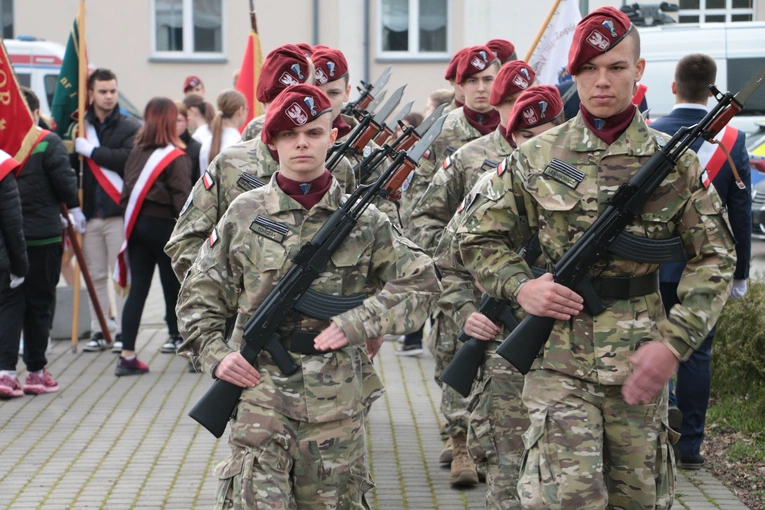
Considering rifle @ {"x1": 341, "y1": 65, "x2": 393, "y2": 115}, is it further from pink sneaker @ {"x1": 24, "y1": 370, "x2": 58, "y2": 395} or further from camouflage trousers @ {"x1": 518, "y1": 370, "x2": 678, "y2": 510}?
camouflage trousers @ {"x1": 518, "y1": 370, "x2": 678, "y2": 510}

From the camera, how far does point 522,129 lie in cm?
537

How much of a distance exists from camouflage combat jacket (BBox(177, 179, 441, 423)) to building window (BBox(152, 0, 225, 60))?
783 inches

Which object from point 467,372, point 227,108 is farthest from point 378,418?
point 227,108

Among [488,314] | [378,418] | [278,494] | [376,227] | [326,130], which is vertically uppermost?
[326,130]

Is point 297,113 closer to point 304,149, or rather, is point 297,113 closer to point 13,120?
point 304,149

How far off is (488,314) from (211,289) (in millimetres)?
1524

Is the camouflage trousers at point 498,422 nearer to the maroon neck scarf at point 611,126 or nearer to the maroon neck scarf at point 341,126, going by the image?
the maroon neck scarf at point 611,126

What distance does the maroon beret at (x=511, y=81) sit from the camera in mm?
5855

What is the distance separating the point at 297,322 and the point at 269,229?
349mm

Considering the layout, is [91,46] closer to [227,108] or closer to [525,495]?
[227,108]

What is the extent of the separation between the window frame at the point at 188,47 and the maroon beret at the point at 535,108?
1873 centimetres

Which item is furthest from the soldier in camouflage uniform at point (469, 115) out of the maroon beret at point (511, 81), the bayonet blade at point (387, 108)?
the maroon beret at point (511, 81)

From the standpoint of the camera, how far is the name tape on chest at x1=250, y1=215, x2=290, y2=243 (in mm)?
4062

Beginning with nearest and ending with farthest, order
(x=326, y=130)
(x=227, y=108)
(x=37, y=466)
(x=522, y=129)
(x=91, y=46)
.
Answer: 1. (x=326, y=130)
2. (x=522, y=129)
3. (x=37, y=466)
4. (x=227, y=108)
5. (x=91, y=46)
